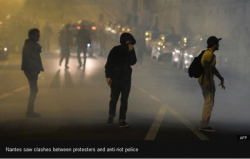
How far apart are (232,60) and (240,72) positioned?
4.66ft

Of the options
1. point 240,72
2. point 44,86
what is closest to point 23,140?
point 44,86

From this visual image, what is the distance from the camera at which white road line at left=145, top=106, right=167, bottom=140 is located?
919cm

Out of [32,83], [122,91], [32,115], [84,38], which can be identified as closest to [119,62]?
[122,91]

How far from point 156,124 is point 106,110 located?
2.21m

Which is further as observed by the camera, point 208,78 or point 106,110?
point 106,110

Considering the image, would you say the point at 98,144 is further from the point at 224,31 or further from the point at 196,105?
the point at 224,31

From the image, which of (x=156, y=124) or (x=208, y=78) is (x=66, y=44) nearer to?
(x=156, y=124)

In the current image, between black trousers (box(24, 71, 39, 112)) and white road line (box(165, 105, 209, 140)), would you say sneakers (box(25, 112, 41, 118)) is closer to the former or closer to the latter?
black trousers (box(24, 71, 39, 112))

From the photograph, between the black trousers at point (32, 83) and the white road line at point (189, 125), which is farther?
the black trousers at point (32, 83)

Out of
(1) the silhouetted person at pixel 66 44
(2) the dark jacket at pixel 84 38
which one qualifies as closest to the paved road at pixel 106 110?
(2) the dark jacket at pixel 84 38

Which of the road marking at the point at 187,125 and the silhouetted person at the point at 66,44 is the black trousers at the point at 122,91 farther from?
the silhouetted person at the point at 66,44

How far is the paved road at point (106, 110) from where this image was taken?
949cm

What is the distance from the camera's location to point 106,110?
1262 centimetres

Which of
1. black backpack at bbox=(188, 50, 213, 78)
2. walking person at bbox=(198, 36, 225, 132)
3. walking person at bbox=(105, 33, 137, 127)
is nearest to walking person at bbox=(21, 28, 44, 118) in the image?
walking person at bbox=(105, 33, 137, 127)
